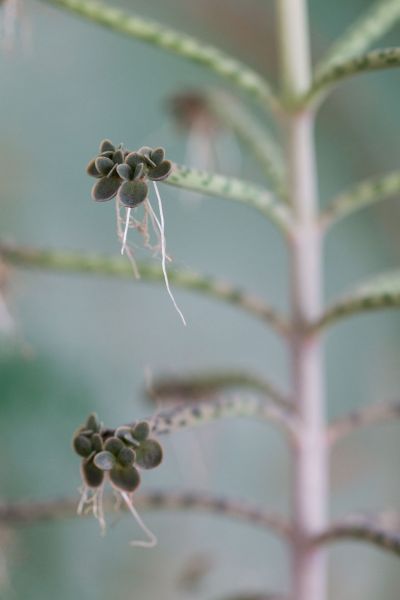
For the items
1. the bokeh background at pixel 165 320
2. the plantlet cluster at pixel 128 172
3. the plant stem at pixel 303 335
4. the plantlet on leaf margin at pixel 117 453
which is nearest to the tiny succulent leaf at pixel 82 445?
the plantlet on leaf margin at pixel 117 453

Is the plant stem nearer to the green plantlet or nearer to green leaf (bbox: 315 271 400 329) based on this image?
green leaf (bbox: 315 271 400 329)

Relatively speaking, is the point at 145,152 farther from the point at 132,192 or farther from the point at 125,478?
the point at 125,478

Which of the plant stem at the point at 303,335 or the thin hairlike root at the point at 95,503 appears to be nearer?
the thin hairlike root at the point at 95,503

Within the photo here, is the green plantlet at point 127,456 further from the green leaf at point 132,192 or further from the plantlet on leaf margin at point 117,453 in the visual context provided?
the green leaf at point 132,192

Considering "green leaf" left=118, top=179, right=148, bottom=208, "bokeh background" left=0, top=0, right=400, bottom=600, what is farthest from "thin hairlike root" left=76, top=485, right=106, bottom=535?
"bokeh background" left=0, top=0, right=400, bottom=600

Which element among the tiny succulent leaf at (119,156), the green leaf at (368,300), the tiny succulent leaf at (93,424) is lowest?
the tiny succulent leaf at (93,424)

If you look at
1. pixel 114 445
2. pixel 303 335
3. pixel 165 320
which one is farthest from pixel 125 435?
pixel 165 320

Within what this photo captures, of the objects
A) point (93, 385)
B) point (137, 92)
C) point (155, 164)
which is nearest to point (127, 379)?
point (93, 385)
